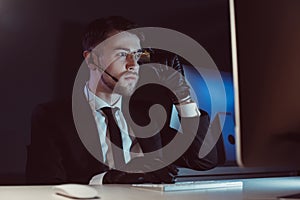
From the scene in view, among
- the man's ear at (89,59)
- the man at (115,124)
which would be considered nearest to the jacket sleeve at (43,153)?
the man at (115,124)

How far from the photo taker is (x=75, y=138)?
175 cm

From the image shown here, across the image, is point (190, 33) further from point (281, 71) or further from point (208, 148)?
point (281, 71)

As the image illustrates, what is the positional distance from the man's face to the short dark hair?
3 centimetres

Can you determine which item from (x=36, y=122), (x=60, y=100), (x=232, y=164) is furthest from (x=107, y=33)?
(x=232, y=164)

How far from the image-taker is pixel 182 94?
1978 millimetres

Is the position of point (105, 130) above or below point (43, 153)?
above

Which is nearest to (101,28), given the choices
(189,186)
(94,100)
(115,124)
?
→ (94,100)

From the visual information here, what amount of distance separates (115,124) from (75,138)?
185 mm

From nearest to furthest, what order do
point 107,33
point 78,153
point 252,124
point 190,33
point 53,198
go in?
point 252,124 < point 53,198 < point 78,153 < point 107,33 < point 190,33

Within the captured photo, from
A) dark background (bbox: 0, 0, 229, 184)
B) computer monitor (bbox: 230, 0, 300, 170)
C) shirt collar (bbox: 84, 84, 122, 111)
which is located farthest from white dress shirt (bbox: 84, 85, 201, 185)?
computer monitor (bbox: 230, 0, 300, 170)

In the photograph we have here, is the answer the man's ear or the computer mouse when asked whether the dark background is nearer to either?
the man's ear

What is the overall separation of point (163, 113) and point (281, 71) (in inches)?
49.3

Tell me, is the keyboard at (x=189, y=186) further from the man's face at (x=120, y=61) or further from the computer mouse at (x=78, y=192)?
the man's face at (x=120, y=61)

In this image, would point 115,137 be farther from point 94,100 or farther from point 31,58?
point 31,58
